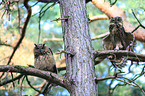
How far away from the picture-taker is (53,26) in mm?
15742

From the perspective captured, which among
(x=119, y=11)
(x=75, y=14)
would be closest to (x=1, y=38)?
(x=75, y=14)

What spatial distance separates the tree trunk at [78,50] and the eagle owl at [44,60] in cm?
119

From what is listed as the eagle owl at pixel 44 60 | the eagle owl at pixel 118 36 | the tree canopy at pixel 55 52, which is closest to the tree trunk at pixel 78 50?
the tree canopy at pixel 55 52

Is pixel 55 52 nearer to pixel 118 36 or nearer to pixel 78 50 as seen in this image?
pixel 78 50

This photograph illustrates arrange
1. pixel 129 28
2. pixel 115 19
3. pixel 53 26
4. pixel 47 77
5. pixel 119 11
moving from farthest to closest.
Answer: pixel 53 26 → pixel 119 11 → pixel 129 28 → pixel 115 19 → pixel 47 77

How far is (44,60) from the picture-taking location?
4.92m

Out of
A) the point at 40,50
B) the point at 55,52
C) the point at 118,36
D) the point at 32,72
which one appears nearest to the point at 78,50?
the point at 55,52

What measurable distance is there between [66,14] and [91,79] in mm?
1354

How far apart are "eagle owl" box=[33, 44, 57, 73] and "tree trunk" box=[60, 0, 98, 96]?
1.19 m

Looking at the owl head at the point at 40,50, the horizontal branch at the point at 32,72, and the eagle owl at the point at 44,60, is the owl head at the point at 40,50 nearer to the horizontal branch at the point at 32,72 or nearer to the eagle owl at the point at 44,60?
the eagle owl at the point at 44,60

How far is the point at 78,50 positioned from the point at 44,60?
1438mm

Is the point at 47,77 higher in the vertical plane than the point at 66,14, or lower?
lower

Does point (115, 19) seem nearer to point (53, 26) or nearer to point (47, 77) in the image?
point (47, 77)

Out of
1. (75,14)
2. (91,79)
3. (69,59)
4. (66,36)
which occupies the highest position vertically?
(75,14)
